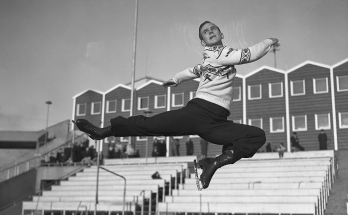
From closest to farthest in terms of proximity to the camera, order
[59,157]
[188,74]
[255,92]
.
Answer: [188,74], [59,157], [255,92]

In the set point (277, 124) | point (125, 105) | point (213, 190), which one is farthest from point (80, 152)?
point (277, 124)

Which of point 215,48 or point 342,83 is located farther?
point 342,83

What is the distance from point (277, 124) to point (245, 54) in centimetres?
2110

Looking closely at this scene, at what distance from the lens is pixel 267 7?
8195 millimetres

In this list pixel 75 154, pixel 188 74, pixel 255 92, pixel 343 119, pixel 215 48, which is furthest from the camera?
pixel 255 92

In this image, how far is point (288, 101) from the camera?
930 inches

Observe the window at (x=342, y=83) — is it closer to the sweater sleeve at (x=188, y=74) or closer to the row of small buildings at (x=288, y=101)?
the row of small buildings at (x=288, y=101)

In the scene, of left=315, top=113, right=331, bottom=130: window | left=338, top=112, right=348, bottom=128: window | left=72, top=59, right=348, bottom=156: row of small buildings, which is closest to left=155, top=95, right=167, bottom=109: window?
left=72, top=59, right=348, bottom=156: row of small buildings

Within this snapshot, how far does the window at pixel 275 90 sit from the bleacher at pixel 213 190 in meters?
8.68

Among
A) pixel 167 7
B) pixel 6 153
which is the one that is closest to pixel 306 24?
pixel 167 7

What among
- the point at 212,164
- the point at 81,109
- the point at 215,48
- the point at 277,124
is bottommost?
the point at 212,164

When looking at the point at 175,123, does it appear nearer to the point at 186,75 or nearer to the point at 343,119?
the point at 186,75

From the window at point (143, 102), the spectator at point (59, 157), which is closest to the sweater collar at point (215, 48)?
the spectator at point (59, 157)

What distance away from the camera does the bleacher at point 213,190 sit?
11.0 m
